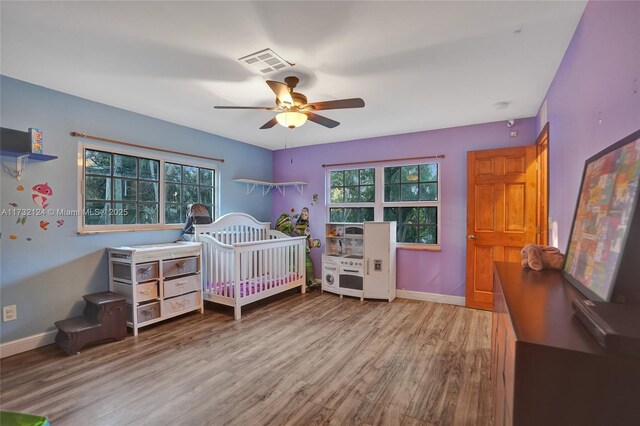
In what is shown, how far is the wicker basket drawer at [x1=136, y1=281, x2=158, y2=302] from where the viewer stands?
297 cm

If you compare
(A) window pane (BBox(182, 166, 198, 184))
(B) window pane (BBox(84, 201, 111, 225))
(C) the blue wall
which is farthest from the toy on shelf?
(B) window pane (BBox(84, 201, 111, 225))

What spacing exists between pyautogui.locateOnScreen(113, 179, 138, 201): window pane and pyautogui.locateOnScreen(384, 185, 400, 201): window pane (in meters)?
3.29

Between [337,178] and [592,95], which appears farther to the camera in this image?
[337,178]

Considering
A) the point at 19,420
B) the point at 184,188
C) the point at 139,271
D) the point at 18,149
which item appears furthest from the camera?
the point at 184,188

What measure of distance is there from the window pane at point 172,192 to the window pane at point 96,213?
2.19ft

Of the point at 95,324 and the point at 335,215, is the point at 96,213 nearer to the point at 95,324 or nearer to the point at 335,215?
the point at 95,324

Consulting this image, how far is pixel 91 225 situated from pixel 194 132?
5.52 feet

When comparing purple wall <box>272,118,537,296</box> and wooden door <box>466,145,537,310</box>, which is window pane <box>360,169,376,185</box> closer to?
purple wall <box>272,118,537,296</box>

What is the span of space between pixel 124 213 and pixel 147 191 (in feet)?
1.21

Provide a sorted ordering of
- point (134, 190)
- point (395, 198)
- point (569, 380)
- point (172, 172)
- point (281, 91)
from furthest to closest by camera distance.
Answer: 1. point (395, 198)
2. point (172, 172)
3. point (134, 190)
4. point (281, 91)
5. point (569, 380)

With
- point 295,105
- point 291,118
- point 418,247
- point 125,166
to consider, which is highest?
point 295,105

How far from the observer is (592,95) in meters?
1.48

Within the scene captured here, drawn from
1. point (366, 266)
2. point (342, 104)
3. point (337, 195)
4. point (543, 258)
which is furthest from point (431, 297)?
point (342, 104)

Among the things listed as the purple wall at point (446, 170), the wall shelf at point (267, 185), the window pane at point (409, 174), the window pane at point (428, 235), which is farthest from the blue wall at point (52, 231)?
the window pane at point (428, 235)
